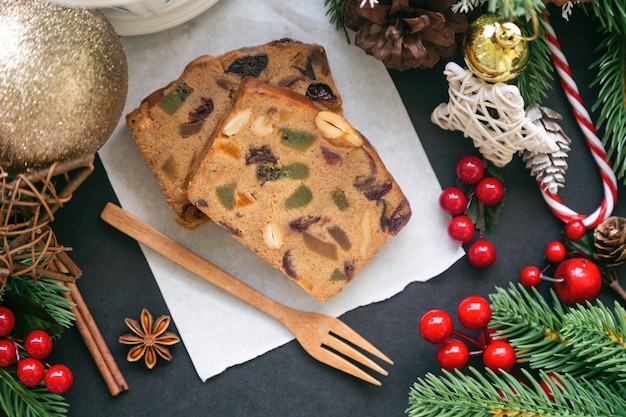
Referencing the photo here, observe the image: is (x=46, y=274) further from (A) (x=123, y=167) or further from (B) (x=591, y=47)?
(B) (x=591, y=47)

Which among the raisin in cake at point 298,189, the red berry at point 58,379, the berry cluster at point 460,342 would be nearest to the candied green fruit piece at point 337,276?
the raisin in cake at point 298,189

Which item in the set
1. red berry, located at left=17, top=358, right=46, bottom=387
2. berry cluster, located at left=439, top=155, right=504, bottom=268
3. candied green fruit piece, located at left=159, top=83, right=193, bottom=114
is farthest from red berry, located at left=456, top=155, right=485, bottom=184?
red berry, located at left=17, top=358, right=46, bottom=387

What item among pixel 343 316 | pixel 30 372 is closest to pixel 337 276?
pixel 343 316

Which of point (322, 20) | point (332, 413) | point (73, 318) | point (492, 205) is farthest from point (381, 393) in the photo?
point (322, 20)

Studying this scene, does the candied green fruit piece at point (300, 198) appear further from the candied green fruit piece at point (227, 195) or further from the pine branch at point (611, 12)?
the pine branch at point (611, 12)

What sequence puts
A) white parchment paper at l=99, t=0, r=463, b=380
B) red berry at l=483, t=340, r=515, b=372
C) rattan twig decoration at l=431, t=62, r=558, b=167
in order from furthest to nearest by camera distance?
white parchment paper at l=99, t=0, r=463, b=380 → red berry at l=483, t=340, r=515, b=372 → rattan twig decoration at l=431, t=62, r=558, b=167

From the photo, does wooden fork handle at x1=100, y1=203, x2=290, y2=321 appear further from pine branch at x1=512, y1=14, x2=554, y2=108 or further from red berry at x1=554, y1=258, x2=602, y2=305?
pine branch at x1=512, y1=14, x2=554, y2=108
